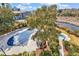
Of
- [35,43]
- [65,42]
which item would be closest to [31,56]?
[35,43]

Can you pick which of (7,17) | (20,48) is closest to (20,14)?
(7,17)

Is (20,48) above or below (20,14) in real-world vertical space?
below

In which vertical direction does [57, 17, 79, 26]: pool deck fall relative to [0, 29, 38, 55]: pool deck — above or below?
above

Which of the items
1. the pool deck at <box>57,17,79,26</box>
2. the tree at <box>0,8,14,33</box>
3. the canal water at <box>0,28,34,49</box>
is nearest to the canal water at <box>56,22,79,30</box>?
the pool deck at <box>57,17,79,26</box>

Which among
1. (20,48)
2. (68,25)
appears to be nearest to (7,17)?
(20,48)

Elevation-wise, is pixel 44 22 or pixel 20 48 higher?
pixel 44 22

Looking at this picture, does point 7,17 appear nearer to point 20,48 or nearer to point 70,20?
point 20,48

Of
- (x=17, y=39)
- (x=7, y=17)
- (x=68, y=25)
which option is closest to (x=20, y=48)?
(x=17, y=39)

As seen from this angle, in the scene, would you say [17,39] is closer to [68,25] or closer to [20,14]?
[20,14]

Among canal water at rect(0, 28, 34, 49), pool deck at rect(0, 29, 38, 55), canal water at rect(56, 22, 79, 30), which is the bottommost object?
pool deck at rect(0, 29, 38, 55)

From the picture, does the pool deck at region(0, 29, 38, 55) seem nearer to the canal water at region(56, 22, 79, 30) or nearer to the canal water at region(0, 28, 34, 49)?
the canal water at region(0, 28, 34, 49)

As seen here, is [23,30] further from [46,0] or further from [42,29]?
[46,0]

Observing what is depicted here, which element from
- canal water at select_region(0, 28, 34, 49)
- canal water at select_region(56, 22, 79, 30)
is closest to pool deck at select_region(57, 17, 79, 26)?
canal water at select_region(56, 22, 79, 30)

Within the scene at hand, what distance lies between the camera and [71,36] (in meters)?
1.01
